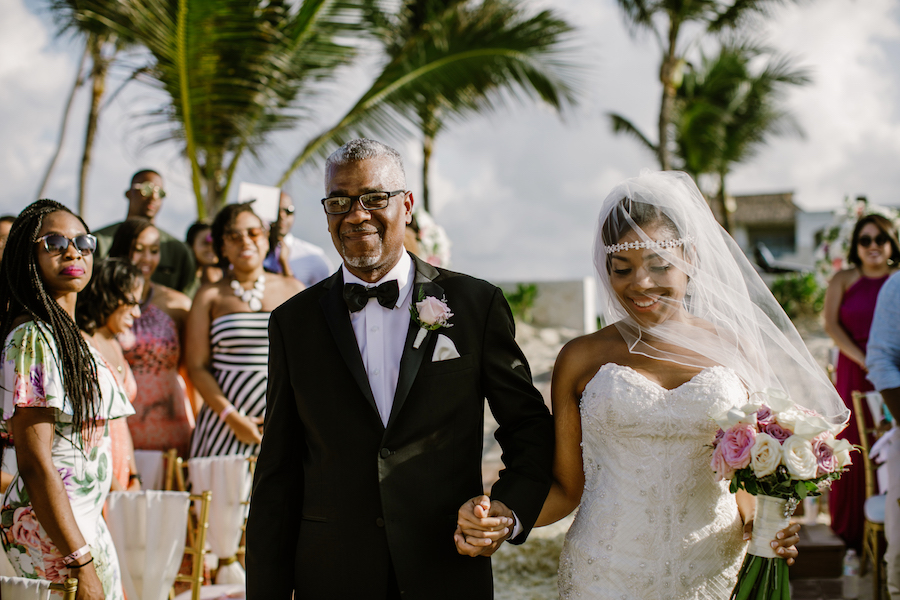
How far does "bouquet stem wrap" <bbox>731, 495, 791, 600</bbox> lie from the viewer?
2.41 meters

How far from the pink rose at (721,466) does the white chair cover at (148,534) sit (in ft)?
7.30

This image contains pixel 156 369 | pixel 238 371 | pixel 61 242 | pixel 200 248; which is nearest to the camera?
pixel 61 242

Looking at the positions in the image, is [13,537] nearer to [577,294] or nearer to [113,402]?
[113,402]

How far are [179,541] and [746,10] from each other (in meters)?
16.0

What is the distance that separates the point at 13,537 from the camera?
268 centimetres

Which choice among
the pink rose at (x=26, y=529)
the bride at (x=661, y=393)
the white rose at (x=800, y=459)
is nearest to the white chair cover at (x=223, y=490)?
the pink rose at (x=26, y=529)

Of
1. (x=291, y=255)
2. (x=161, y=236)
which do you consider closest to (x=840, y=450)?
(x=291, y=255)

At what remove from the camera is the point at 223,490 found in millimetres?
3910

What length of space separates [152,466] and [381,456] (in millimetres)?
2394

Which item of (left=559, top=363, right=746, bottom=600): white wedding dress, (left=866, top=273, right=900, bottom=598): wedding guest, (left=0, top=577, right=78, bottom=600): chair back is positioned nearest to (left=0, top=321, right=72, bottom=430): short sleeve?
(left=0, top=577, right=78, bottom=600): chair back

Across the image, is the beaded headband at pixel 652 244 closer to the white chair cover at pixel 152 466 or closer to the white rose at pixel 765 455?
the white rose at pixel 765 455

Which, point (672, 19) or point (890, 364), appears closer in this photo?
point (890, 364)

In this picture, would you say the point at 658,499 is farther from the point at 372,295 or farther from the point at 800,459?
the point at 372,295

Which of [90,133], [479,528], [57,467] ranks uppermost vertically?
[90,133]
